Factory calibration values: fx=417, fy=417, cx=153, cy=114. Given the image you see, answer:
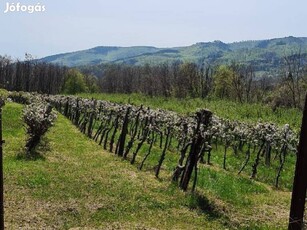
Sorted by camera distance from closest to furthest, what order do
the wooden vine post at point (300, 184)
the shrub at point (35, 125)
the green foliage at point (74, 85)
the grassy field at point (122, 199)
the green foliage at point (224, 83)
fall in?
the wooden vine post at point (300, 184)
the grassy field at point (122, 199)
the shrub at point (35, 125)
the green foliage at point (224, 83)
the green foliage at point (74, 85)

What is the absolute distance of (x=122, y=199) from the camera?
1938 centimetres

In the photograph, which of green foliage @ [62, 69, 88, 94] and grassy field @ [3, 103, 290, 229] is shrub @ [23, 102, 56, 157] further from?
green foliage @ [62, 69, 88, 94]

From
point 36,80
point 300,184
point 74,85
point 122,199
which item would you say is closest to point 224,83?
point 74,85

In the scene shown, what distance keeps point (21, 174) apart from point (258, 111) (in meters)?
39.3

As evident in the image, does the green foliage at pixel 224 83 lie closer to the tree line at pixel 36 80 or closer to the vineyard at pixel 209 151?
the tree line at pixel 36 80

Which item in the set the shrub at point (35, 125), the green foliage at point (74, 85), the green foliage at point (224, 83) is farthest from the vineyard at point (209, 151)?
the green foliage at point (74, 85)

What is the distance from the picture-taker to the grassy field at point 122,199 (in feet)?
55.1

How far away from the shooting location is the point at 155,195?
800 inches

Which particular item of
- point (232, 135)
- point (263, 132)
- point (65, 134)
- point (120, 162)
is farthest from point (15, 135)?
point (263, 132)

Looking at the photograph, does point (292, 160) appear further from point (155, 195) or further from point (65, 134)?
point (65, 134)

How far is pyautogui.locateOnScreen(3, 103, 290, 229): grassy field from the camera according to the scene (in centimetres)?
1680

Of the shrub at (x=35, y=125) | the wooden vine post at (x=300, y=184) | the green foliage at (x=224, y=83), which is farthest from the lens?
the green foliage at (x=224, y=83)

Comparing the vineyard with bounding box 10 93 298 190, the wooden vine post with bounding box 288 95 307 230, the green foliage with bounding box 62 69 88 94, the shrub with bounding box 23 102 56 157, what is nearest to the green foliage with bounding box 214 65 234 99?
the green foliage with bounding box 62 69 88 94

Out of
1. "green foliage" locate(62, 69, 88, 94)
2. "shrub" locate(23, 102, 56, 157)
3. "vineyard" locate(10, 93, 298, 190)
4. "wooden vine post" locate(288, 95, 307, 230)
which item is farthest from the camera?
"green foliage" locate(62, 69, 88, 94)
